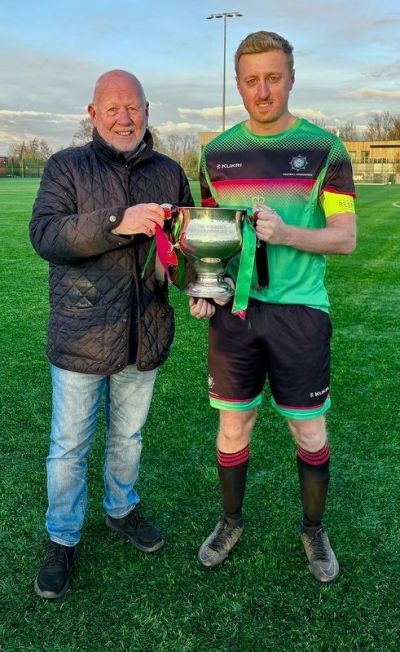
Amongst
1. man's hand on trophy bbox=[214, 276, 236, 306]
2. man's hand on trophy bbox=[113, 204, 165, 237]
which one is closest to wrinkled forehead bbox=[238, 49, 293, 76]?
man's hand on trophy bbox=[113, 204, 165, 237]

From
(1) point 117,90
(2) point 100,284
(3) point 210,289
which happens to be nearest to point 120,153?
(1) point 117,90

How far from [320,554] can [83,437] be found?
3.62ft

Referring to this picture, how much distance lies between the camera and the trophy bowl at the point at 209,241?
210 cm

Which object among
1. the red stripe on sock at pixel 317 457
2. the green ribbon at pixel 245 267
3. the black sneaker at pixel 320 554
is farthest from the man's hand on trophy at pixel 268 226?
the black sneaker at pixel 320 554

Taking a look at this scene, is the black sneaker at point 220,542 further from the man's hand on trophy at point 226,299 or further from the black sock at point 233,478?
the man's hand on trophy at point 226,299

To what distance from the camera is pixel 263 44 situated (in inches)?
85.7

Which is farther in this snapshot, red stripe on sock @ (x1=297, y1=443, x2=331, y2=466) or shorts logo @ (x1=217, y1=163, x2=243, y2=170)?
red stripe on sock @ (x1=297, y1=443, x2=331, y2=466)

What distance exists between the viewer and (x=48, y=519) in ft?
8.40

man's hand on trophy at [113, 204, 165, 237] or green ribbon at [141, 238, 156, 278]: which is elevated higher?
man's hand on trophy at [113, 204, 165, 237]

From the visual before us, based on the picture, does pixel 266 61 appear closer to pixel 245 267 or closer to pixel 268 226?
pixel 268 226

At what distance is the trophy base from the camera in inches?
87.9

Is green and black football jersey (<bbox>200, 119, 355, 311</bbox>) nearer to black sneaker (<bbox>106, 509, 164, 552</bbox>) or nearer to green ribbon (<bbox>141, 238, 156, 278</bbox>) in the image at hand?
green ribbon (<bbox>141, 238, 156, 278</bbox>)

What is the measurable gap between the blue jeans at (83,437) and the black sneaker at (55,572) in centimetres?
4

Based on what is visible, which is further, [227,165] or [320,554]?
[320,554]
